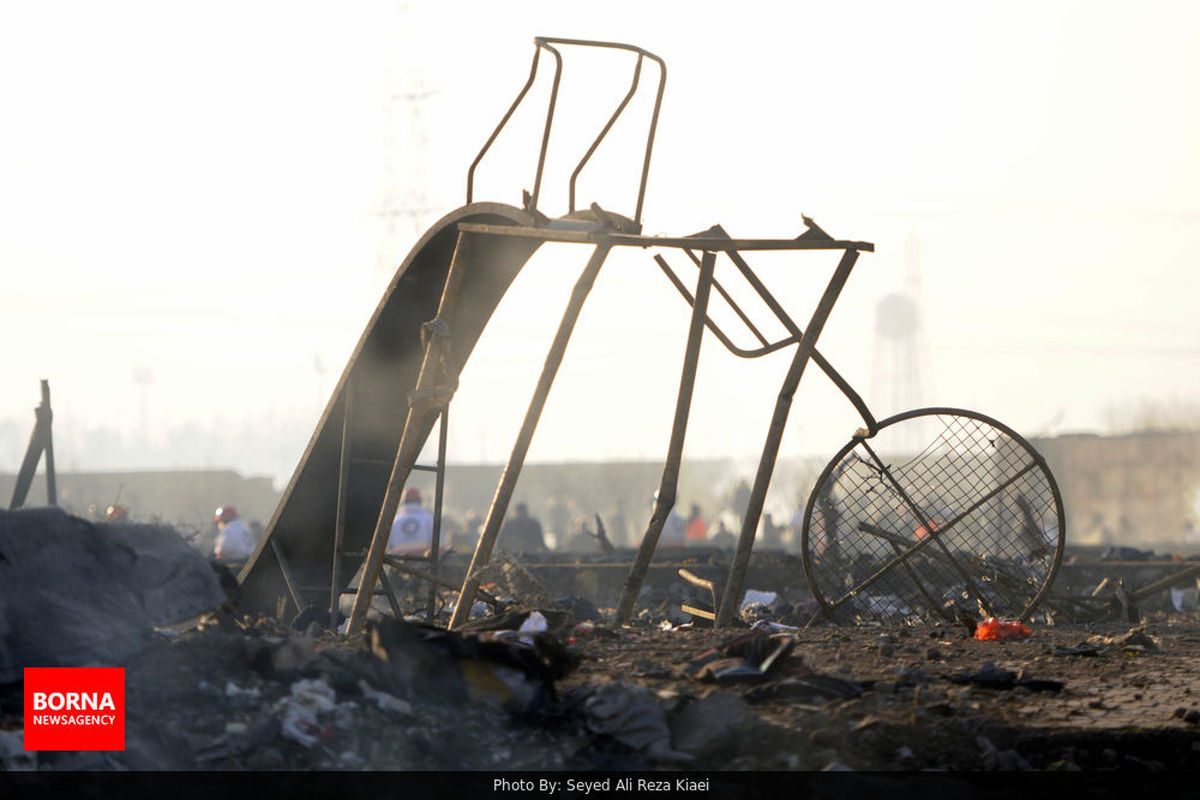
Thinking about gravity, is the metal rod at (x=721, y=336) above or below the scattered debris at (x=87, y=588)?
above

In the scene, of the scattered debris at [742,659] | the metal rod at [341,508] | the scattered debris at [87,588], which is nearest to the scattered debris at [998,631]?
the scattered debris at [742,659]

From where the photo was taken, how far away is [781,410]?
265 inches

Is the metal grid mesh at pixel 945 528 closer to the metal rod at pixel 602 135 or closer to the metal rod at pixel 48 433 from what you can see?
the metal rod at pixel 602 135

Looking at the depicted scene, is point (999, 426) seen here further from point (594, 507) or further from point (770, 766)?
point (594, 507)

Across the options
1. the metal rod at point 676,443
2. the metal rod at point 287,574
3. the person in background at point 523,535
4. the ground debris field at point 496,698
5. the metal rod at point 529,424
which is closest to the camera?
the ground debris field at point 496,698

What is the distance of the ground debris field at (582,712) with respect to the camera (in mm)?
4582

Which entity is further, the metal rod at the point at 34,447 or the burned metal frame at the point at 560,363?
the metal rod at the point at 34,447

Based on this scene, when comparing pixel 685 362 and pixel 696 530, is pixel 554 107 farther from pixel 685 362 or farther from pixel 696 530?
pixel 696 530

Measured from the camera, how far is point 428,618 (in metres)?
8.54

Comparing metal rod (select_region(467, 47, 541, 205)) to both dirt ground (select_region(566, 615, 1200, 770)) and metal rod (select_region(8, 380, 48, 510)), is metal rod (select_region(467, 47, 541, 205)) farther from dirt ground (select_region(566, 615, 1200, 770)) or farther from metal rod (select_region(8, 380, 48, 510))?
metal rod (select_region(8, 380, 48, 510))

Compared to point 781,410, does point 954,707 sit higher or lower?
lower

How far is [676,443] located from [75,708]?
3.18m

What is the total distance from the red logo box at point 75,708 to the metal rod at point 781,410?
3.09 meters

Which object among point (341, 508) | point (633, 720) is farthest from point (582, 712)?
point (341, 508)
